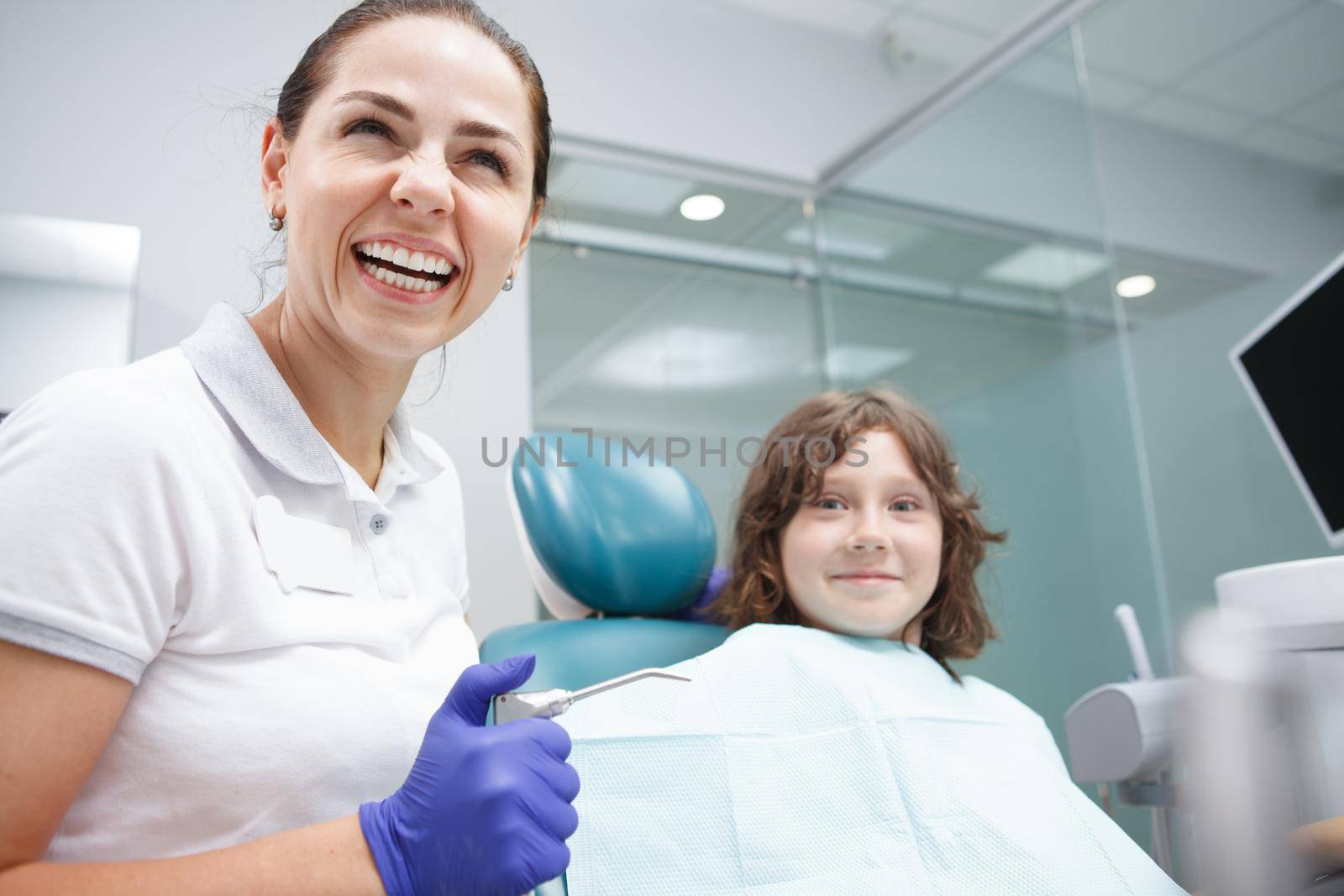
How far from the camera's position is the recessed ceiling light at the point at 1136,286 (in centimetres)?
218

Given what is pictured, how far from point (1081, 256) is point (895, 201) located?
0.66 metres

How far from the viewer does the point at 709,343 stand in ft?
9.02

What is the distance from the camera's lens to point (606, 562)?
1.32 m

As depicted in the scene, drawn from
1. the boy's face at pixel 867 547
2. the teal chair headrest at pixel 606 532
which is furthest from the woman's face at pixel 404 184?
the boy's face at pixel 867 547

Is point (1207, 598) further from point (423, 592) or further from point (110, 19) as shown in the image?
point (110, 19)

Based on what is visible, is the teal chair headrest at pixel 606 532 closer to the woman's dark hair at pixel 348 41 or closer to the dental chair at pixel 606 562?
the dental chair at pixel 606 562

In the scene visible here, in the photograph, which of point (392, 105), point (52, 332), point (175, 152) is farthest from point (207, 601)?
point (175, 152)

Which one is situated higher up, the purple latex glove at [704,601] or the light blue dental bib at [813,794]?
the purple latex glove at [704,601]

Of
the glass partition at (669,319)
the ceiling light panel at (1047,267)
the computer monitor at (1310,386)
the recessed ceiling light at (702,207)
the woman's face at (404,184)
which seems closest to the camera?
the woman's face at (404,184)

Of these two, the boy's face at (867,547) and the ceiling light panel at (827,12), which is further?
the ceiling light panel at (827,12)

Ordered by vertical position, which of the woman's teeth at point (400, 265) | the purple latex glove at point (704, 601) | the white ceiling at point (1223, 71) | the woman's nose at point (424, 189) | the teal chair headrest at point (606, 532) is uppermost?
the white ceiling at point (1223, 71)

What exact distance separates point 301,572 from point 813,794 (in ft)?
1.99

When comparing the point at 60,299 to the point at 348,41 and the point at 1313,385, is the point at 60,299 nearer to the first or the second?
the point at 348,41

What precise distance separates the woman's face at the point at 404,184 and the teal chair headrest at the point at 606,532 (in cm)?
45
